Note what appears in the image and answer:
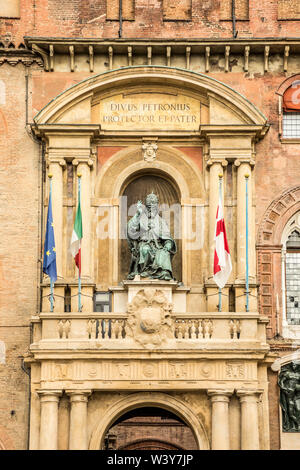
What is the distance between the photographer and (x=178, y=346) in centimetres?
3092

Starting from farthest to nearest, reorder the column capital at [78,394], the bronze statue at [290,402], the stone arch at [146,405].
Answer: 1. the bronze statue at [290,402]
2. the stone arch at [146,405]
3. the column capital at [78,394]

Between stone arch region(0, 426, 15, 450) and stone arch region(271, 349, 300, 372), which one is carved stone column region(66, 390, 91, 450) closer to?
stone arch region(0, 426, 15, 450)

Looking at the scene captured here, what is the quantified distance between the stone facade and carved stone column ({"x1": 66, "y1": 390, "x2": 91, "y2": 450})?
0.32 meters

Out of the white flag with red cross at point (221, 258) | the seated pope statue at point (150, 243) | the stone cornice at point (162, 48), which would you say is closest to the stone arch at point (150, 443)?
the seated pope statue at point (150, 243)

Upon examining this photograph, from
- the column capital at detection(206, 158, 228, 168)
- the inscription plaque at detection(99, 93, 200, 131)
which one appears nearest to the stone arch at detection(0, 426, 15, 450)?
the inscription plaque at detection(99, 93, 200, 131)

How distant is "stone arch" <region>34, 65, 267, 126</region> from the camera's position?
3344 centimetres

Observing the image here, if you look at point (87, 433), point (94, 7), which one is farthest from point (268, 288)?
point (94, 7)

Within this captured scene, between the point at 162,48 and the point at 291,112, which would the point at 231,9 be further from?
the point at 291,112

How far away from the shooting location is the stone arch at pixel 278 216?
33312mm

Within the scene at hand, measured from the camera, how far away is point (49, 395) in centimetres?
3067

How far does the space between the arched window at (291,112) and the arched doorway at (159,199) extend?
336cm

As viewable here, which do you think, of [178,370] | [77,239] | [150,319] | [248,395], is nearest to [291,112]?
[77,239]

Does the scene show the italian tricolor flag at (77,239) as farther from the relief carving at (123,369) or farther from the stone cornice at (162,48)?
the stone cornice at (162,48)

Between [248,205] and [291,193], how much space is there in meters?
1.30
